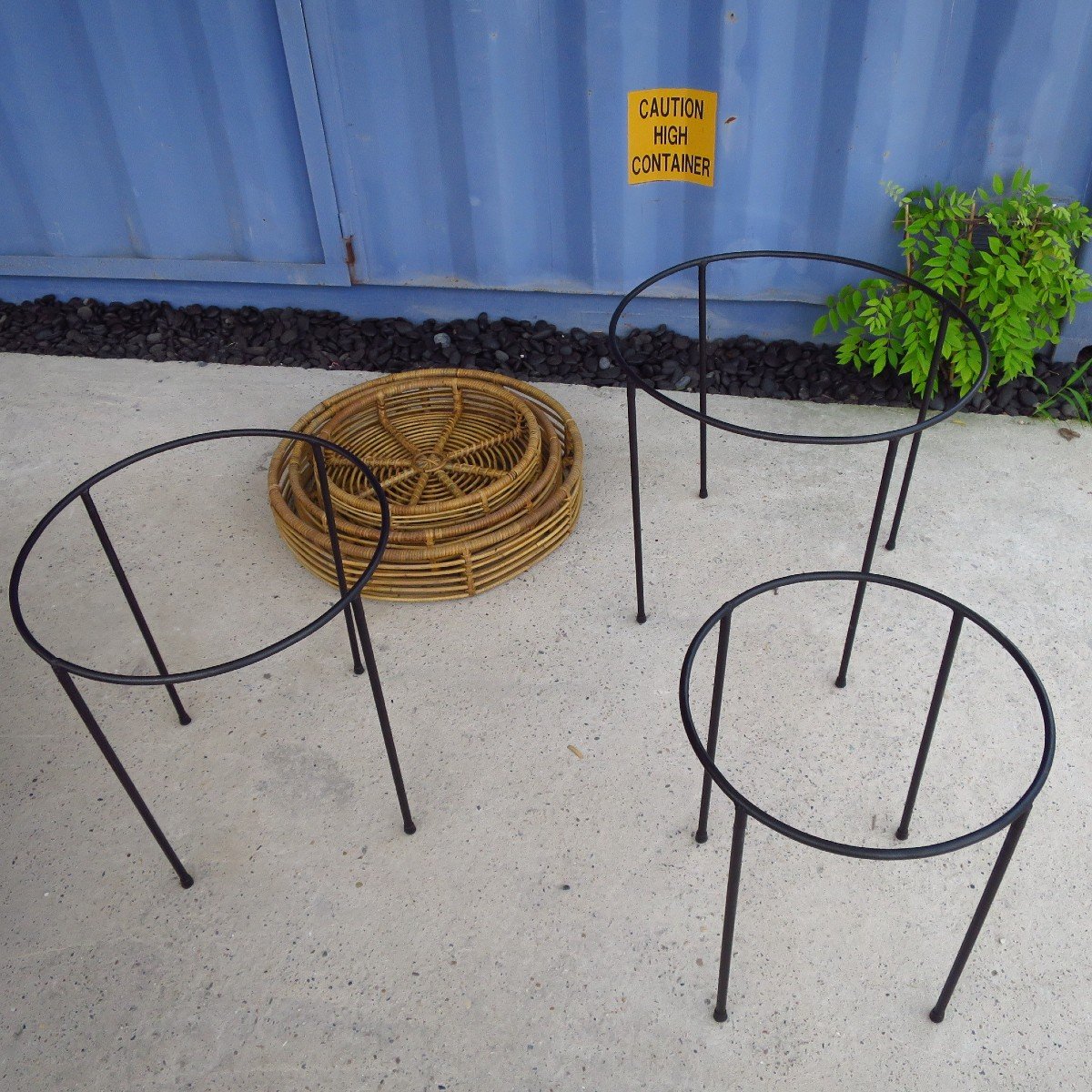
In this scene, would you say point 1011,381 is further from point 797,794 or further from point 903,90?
point 797,794

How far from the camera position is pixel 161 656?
2395 mm

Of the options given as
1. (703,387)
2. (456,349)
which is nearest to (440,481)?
(703,387)

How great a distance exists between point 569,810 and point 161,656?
103cm

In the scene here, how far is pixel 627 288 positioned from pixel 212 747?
1.88 meters

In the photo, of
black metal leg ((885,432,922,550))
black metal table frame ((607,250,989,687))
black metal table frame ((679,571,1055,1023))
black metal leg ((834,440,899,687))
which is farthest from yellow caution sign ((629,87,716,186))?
black metal table frame ((679,571,1055,1023))

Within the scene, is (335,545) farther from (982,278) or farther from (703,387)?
(982,278)

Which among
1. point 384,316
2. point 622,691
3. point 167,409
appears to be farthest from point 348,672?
point 384,316

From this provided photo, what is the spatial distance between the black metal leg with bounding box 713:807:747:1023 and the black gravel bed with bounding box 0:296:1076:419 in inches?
74.4

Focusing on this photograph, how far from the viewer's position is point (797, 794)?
80.0 inches

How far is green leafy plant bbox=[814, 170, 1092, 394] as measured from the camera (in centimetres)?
272

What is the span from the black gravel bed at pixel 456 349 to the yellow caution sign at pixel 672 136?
20.8 inches

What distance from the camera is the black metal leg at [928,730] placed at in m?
1.82

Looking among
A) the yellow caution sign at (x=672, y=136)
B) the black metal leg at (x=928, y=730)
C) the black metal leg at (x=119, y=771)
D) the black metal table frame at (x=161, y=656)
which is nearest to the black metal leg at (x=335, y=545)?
the black metal table frame at (x=161, y=656)

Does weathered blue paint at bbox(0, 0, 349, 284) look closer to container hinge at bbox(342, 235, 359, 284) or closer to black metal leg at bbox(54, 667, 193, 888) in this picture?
container hinge at bbox(342, 235, 359, 284)
